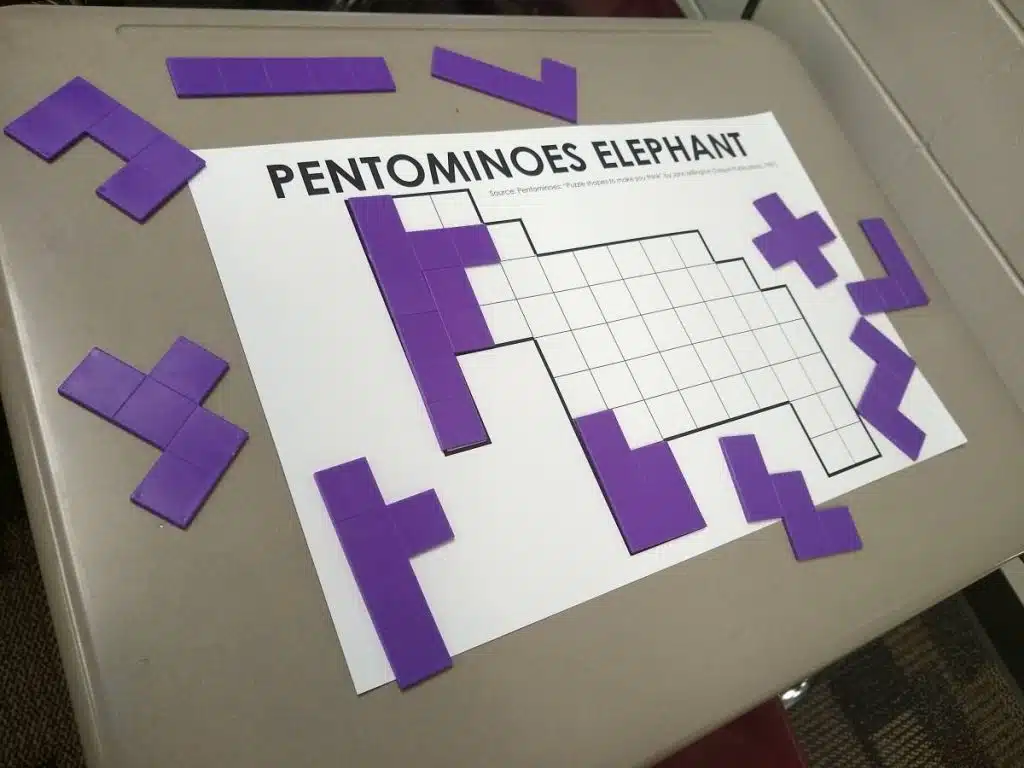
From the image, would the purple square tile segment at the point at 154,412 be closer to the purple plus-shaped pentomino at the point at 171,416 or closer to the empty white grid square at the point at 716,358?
the purple plus-shaped pentomino at the point at 171,416

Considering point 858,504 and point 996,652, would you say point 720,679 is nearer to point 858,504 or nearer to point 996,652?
point 858,504

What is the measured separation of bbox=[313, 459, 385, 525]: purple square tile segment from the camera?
0.42 meters

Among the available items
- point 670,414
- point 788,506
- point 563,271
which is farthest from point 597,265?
point 788,506

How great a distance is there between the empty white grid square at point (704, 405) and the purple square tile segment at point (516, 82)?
279 millimetres

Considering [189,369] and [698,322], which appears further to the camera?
[698,322]

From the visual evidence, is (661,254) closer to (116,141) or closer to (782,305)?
(782,305)

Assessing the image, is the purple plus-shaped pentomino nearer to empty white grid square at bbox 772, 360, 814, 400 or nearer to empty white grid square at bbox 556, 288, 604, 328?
empty white grid square at bbox 556, 288, 604, 328

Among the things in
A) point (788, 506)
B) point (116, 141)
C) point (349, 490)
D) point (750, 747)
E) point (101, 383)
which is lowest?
point (750, 747)

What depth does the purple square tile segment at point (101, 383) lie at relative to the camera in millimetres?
398

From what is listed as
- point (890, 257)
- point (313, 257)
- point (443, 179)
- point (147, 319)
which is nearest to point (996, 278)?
point (890, 257)

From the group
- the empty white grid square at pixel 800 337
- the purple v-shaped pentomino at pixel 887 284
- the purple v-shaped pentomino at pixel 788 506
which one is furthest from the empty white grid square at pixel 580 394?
the purple v-shaped pentomino at pixel 887 284

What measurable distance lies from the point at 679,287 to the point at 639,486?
19cm

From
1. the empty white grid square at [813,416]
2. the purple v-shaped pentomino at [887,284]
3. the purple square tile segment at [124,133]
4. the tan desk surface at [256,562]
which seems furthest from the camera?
the purple v-shaped pentomino at [887,284]

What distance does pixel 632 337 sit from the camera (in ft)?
1.81
